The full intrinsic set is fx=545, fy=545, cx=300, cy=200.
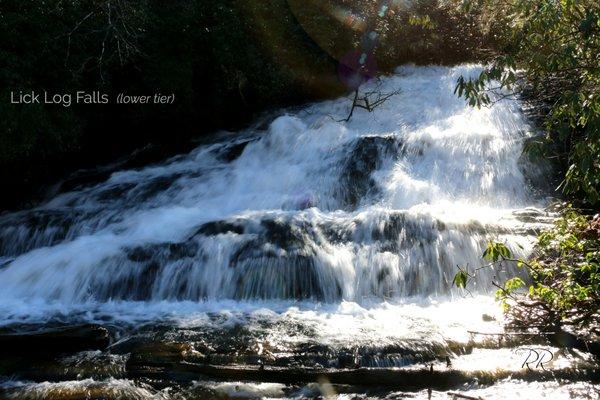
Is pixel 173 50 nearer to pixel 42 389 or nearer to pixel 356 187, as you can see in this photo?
pixel 356 187

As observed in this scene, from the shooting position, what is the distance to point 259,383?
528cm

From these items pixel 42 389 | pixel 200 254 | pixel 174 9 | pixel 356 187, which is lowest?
pixel 42 389

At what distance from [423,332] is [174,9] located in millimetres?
11712

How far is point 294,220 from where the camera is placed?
891cm

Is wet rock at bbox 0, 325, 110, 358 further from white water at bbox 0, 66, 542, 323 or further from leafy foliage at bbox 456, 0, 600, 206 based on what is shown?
leafy foliage at bbox 456, 0, 600, 206

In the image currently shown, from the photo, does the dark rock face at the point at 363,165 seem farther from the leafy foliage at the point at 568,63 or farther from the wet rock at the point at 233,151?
the leafy foliage at the point at 568,63

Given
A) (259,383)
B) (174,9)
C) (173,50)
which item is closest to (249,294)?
(259,383)

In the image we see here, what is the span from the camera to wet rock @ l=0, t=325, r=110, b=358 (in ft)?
19.6

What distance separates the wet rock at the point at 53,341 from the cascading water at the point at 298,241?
0.97 ft

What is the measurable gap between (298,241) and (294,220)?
72cm

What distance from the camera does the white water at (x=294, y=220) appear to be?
7625mm

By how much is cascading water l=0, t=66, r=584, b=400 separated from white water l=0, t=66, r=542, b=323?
0.10ft

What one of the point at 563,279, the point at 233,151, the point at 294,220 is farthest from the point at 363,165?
the point at 563,279

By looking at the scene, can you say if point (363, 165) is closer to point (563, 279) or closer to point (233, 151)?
point (233, 151)
